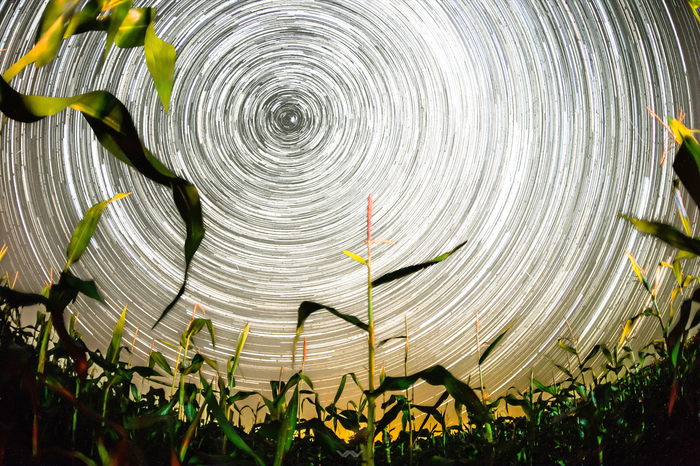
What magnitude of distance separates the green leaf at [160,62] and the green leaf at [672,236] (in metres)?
0.58

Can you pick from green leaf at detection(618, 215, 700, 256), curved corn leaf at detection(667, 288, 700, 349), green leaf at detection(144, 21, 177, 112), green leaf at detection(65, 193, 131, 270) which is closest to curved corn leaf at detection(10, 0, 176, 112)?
green leaf at detection(144, 21, 177, 112)

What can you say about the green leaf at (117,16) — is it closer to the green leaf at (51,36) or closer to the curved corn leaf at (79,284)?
the green leaf at (51,36)

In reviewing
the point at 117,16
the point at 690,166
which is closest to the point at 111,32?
the point at 117,16

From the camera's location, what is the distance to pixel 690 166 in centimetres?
44

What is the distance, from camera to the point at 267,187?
101 cm

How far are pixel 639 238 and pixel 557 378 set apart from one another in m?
0.47

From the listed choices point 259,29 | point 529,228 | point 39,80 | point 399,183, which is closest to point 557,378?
point 529,228

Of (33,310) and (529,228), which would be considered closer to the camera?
(33,310)

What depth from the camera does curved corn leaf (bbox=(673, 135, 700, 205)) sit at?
437 mm

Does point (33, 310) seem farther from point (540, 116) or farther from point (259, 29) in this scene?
point (540, 116)

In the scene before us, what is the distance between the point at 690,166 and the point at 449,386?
16.5 inches

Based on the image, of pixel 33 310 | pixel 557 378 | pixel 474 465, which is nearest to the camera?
pixel 474 465

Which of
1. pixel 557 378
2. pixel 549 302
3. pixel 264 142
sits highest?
pixel 264 142

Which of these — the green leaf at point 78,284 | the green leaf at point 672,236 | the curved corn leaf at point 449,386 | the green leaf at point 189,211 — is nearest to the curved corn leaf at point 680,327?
the green leaf at point 672,236
